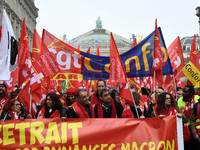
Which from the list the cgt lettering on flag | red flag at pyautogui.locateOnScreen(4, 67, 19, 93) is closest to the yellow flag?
the cgt lettering on flag

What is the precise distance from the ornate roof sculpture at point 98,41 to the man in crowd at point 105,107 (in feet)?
264

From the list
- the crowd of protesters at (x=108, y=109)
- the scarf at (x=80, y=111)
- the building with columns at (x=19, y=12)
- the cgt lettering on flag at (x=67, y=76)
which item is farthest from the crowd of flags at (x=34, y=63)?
the building with columns at (x=19, y=12)

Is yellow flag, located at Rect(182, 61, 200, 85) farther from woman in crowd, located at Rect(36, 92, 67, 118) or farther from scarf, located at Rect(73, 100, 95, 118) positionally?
woman in crowd, located at Rect(36, 92, 67, 118)

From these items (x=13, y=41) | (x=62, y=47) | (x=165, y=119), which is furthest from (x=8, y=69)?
(x=165, y=119)

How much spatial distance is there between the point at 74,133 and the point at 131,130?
94cm

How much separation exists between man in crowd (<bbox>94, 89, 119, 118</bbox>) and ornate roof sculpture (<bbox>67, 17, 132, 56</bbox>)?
264 ft

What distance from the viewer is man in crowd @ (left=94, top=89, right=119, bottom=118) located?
258 inches

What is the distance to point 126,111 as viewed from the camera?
6.63 metres

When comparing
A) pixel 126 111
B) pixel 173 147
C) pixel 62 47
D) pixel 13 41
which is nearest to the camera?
pixel 173 147

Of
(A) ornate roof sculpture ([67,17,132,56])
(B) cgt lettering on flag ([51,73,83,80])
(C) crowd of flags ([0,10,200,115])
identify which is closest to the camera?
(C) crowd of flags ([0,10,200,115])

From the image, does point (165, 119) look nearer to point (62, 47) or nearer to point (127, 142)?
point (127, 142)

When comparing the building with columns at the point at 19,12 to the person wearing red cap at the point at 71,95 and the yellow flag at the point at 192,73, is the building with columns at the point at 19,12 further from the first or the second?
the yellow flag at the point at 192,73

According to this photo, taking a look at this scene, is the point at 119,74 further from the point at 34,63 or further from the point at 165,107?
the point at 34,63

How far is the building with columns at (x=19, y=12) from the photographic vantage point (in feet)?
100
